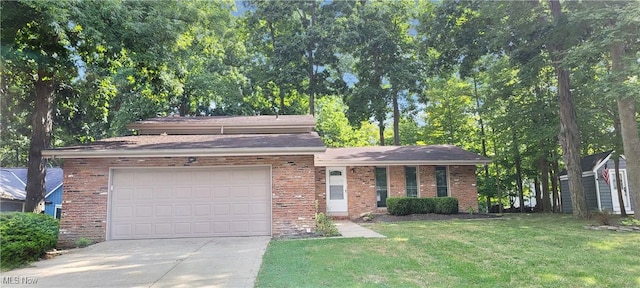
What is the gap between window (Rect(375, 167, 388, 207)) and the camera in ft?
54.4

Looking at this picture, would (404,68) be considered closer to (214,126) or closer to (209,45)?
(209,45)

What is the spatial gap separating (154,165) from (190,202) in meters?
1.33

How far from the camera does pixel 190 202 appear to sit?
10492 mm

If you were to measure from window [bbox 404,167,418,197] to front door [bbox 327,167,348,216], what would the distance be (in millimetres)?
2637

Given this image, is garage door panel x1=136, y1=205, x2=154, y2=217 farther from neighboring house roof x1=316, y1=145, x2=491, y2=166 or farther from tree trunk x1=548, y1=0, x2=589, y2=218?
tree trunk x1=548, y1=0, x2=589, y2=218

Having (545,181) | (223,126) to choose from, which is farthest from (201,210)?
(545,181)

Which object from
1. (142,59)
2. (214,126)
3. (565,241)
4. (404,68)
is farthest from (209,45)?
(565,241)

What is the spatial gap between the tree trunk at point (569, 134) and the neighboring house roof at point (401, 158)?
289cm

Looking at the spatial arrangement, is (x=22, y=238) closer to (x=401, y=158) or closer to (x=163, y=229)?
(x=163, y=229)

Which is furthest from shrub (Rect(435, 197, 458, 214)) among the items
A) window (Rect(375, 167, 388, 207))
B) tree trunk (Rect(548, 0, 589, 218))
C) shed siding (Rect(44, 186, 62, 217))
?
shed siding (Rect(44, 186, 62, 217))

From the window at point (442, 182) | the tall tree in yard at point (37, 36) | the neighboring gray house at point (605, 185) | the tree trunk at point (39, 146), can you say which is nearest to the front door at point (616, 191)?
the neighboring gray house at point (605, 185)

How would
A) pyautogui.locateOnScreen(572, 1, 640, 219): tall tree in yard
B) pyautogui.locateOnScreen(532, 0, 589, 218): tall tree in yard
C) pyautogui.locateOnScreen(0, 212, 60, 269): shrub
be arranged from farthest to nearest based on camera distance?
pyautogui.locateOnScreen(532, 0, 589, 218): tall tree in yard → pyautogui.locateOnScreen(572, 1, 640, 219): tall tree in yard → pyautogui.locateOnScreen(0, 212, 60, 269): shrub

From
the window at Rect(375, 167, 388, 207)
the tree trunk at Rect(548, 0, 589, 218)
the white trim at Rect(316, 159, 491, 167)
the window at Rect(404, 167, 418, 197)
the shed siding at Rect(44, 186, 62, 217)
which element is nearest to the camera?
the tree trunk at Rect(548, 0, 589, 218)

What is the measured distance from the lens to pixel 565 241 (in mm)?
8750
